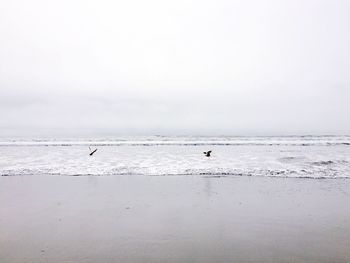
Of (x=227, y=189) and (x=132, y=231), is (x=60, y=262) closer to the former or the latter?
(x=132, y=231)

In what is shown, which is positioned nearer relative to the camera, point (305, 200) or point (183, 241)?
point (183, 241)

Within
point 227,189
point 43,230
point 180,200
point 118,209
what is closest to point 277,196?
point 227,189

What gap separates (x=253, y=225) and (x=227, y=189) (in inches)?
173

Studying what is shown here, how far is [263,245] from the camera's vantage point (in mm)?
6031

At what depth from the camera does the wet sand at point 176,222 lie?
5.64m

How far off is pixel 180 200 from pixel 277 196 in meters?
3.34

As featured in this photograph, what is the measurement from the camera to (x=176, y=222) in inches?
301

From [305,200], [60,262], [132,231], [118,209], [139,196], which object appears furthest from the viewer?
[139,196]

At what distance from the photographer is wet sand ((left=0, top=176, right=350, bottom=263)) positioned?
5645 mm

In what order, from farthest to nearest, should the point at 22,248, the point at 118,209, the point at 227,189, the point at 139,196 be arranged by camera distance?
the point at 227,189 → the point at 139,196 → the point at 118,209 → the point at 22,248

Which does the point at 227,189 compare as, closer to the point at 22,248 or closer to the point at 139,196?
the point at 139,196

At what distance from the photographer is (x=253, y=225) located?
735 centimetres

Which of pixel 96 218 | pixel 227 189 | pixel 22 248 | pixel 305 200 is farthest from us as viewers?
pixel 227 189

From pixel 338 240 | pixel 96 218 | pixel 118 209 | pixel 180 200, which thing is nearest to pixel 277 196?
pixel 180 200
